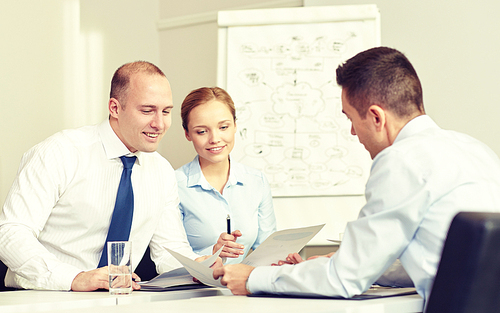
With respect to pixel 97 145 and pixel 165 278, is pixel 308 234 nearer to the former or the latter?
pixel 165 278

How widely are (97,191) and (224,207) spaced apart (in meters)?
0.66

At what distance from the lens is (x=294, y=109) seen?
3225 millimetres

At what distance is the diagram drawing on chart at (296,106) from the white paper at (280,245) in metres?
1.70

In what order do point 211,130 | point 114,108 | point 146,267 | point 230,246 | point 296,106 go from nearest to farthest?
point 230,246
point 114,108
point 146,267
point 211,130
point 296,106

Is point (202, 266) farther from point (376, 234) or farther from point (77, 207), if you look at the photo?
point (77, 207)

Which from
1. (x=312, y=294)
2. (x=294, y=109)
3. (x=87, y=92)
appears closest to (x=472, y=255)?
(x=312, y=294)

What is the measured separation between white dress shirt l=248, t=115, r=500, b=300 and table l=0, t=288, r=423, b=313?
0.15 feet

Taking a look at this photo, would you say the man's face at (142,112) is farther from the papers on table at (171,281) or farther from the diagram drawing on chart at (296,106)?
the diagram drawing on chart at (296,106)

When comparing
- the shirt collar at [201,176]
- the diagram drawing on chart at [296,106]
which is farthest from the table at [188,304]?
the diagram drawing on chart at [296,106]

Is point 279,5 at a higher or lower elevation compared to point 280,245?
higher

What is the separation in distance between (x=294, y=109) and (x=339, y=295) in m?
2.25

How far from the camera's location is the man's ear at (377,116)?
3.92 ft

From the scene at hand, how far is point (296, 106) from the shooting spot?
3.22m

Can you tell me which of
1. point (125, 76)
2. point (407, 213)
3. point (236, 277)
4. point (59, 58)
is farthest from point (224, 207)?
point (59, 58)
